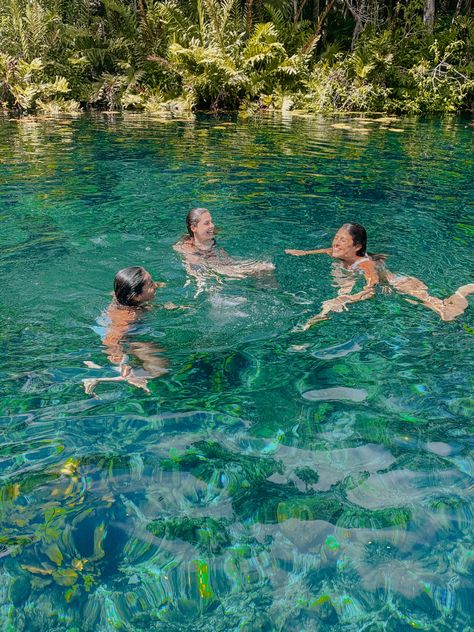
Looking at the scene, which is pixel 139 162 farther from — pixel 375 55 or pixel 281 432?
pixel 375 55

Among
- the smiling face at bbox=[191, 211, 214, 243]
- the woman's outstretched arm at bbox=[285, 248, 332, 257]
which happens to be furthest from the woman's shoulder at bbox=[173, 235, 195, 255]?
the woman's outstretched arm at bbox=[285, 248, 332, 257]

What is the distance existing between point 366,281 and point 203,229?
2.05 metres

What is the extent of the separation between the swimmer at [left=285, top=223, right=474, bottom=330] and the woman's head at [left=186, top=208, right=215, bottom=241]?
100cm

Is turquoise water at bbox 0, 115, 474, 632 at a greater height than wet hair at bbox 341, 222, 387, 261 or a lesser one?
lesser

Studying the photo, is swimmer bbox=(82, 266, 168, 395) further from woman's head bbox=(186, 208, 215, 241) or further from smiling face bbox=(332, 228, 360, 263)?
smiling face bbox=(332, 228, 360, 263)

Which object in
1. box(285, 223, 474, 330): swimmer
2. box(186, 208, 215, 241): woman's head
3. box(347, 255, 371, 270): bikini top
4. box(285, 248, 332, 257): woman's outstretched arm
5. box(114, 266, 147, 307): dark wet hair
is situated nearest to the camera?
box(114, 266, 147, 307): dark wet hair

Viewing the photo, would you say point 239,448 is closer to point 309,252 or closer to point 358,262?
point 358,262

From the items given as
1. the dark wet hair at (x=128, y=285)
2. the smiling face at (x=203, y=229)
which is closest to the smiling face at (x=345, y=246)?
the smiling face at (x=203, y=229)

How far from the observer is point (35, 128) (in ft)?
57.1

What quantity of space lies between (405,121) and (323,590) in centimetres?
1846

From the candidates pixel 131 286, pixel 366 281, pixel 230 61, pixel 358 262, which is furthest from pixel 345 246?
pixel 230 61

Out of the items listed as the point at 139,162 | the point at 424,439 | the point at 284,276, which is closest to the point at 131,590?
the point at 424,439

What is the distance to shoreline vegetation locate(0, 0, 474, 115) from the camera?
2028cm

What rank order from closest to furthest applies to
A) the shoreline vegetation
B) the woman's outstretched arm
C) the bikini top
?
the bikini top → the woman's outstretched arm → the shoreline vegetation
